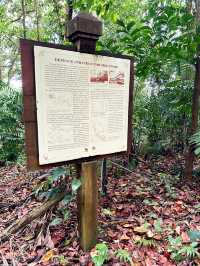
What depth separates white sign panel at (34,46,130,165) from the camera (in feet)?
6.62

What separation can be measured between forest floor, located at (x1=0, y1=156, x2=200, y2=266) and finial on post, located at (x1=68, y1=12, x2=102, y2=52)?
5.96 feet

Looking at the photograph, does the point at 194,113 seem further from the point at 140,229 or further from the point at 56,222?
the point at 56,222

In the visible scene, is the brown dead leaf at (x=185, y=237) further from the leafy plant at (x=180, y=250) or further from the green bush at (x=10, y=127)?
the green bush at (x=10, y=127)

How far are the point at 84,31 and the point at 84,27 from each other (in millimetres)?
36

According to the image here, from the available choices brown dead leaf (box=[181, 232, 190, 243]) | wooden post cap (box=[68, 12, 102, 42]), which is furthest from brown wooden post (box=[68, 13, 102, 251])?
brown dead leaf (box=[181, 232, 190, 243])

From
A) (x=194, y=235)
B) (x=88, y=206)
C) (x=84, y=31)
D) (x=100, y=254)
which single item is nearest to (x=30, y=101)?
(x=84, y=31)

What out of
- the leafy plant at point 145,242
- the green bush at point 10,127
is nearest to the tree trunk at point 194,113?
the leafy plant at point 145,242

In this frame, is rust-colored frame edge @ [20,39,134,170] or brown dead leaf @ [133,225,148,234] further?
brown dead leaf @ [133,225,148,234]

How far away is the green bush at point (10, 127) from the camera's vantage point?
23.1 feet

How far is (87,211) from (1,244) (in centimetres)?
104

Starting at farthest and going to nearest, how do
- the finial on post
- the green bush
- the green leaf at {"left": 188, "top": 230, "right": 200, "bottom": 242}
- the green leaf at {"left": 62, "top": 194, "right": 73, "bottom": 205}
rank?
the green bush → the green leaf at {"left": 62, "top": 194, "right": 73, "bottom": 205} → the green leaf at {"left": 188, "top": 230, "right": 200, "bottom": 242} → the finial on post

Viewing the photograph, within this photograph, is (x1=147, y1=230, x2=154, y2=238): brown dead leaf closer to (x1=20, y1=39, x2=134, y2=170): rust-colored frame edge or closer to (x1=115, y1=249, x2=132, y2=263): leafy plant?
(x1=115, y1=249, x2=132, y2=263): leafy plant

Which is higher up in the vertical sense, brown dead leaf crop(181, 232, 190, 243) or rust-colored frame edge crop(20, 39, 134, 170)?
rust-colored frame edge crop(20, 39, 134, 170)

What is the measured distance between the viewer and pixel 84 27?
222 centimetres
